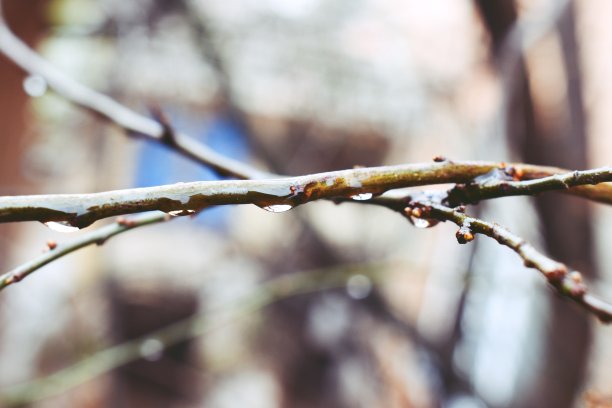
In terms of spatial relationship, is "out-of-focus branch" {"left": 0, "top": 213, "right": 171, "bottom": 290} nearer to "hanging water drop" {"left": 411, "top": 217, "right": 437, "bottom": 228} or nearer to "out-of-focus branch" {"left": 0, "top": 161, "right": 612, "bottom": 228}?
"out-of-focus branch" {"left": 0, "top": 161, "right": 612, "bottom": 228}

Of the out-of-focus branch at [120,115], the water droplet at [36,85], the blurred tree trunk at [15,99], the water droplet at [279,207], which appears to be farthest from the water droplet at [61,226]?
the blurred tree trunk at [15,99]

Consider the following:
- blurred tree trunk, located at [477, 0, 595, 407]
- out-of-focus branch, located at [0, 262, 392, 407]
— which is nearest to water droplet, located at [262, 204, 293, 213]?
out-of-focus branch, located at [0, 262, 392, 407]

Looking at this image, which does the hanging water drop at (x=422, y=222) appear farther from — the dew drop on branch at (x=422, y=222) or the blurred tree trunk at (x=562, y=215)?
the blurred tree trunk at (x=562, y=215)

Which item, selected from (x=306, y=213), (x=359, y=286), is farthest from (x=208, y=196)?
(x=306, y=213)

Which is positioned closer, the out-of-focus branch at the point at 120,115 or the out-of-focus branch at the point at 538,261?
the out-of-focus branch at the point at 538,261

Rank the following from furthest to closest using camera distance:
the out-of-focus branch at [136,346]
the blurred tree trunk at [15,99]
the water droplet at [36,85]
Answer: the blurred tree trunk at [15,99] → the out-of-focus branch at [136,346] → the water droplet at [36,85]
